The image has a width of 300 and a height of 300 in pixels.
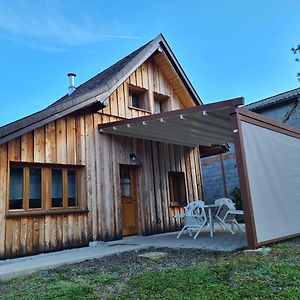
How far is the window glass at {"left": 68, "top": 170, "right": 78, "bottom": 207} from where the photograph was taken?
23.6 ft

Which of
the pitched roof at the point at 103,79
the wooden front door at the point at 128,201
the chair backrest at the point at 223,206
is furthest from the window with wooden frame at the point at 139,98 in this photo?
the chair backrest at the point at 223,206

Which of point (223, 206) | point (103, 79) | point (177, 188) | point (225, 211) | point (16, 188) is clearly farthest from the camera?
point (177, 188)

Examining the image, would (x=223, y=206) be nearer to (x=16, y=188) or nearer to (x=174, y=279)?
(x=174, y=279)

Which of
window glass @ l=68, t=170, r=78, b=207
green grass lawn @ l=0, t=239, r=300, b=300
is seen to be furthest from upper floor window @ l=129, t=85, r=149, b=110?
green grass lawn @ l=0, t=239, r=300, b=300

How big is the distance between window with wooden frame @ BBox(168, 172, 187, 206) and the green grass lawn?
489 centimetres

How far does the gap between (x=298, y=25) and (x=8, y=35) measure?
1138cm

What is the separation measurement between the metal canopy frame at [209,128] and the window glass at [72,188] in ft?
Result: 4.38

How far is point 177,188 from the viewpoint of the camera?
10508mm

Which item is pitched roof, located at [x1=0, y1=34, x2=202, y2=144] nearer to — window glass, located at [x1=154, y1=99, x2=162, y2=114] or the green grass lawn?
window glass, located at [x1=154, y1=99, x2=162, y2=114]

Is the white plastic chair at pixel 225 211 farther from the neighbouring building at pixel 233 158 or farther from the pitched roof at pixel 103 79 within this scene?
the neighbouring building at pixel 233 158

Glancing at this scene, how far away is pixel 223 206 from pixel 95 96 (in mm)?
3911

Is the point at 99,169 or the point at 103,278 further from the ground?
A: the point at 99,169

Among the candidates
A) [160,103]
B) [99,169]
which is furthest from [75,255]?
[160,103]

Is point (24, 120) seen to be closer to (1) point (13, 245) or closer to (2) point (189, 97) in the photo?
(1) point (13, 245)
